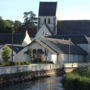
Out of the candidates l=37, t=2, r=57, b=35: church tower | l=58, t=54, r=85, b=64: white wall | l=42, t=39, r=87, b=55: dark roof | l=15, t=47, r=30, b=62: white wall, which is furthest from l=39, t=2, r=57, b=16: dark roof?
l=15, t=47, r=30, b=62: white wall

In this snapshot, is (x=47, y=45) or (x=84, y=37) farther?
(x=84, y=37)

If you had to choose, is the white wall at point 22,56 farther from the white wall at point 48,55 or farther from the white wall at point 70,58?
the white wall at point 70,58

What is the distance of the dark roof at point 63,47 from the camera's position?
88500 millimetres

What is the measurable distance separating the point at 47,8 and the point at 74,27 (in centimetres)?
1020

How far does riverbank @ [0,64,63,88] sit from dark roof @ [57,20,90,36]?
5451 cm

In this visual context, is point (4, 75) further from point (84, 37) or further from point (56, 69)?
point (84, 37)

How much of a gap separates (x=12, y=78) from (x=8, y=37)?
200ft

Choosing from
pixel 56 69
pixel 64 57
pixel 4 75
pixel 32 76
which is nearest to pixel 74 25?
pixel 64 57

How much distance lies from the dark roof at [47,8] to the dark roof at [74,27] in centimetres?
531

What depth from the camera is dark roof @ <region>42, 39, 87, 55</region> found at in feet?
290

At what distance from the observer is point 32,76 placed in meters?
56.8

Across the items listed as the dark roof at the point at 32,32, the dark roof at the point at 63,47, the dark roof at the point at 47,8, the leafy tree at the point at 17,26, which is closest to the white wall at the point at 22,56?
the dark roof at the point at 63,47

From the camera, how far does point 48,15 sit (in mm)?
120750

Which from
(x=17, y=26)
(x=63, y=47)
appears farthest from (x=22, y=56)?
(x=17, y=26)
